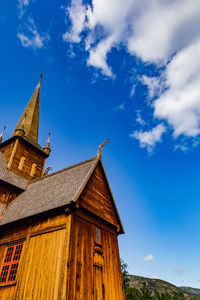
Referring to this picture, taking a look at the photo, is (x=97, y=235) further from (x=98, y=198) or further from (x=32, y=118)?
(x=32, y=118)

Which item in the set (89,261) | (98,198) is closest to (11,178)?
(98,198)

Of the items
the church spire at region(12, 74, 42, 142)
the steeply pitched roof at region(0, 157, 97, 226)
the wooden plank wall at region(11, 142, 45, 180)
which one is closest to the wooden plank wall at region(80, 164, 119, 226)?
the steeply pitched roof at region(0, 157, 97, 226)

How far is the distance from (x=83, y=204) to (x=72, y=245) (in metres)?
2.35

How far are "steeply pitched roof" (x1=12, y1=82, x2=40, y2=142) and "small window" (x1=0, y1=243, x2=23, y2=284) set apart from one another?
14942 mm

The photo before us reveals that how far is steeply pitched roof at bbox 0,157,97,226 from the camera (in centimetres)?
1101

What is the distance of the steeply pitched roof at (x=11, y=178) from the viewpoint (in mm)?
16297

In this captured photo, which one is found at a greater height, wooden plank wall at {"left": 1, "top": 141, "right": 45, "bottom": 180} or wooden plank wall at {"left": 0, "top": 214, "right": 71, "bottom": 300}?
wooden plank wall at {"left": 1, "top": 141, "right": 45, "bottom": 180}

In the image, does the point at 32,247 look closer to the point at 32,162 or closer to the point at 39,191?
the point at 39,191

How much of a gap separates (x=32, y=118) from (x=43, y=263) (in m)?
20.6

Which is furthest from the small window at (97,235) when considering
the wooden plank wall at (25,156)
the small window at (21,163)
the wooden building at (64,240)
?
the small window at (21,163)

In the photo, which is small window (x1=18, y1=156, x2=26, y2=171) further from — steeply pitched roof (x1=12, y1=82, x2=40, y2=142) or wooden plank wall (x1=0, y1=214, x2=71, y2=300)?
wooden plank wall (x1=0, y1=214, x2=71, y2=300)

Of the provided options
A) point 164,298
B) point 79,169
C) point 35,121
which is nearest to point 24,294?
point 79,169

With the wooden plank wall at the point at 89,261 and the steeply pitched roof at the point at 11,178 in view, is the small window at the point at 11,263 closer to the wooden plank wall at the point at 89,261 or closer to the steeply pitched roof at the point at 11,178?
the wooden plank wall at the point at 89,261

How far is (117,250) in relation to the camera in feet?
42.5
